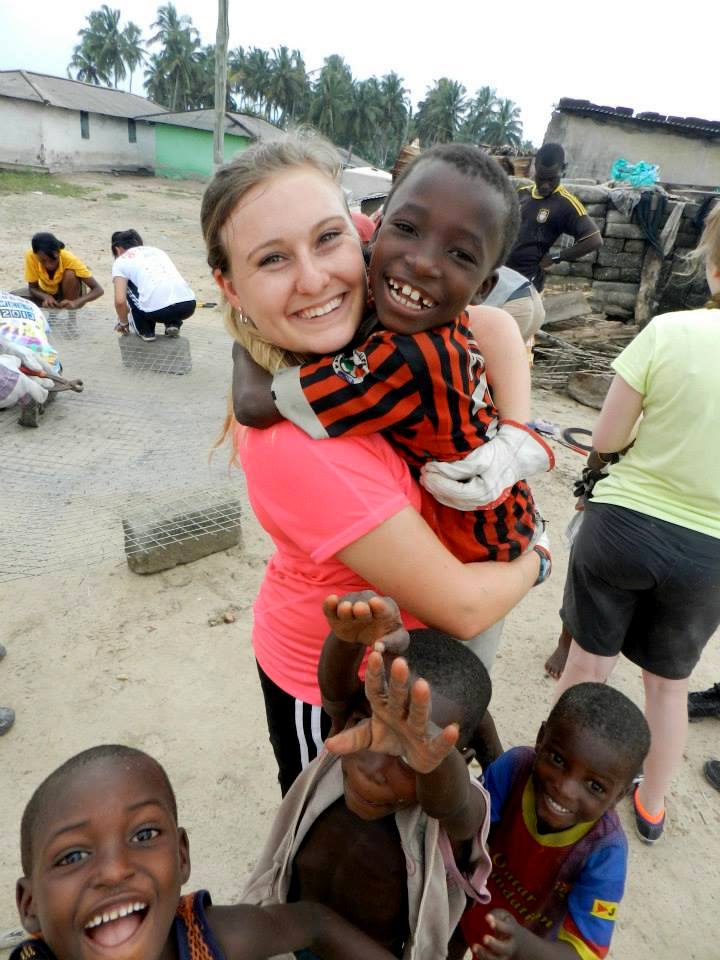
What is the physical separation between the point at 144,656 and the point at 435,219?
2375 millimetres

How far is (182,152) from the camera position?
29797 mm

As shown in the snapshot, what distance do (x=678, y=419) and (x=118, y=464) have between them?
3070 millimetres

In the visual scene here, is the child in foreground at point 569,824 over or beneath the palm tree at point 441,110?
beneath

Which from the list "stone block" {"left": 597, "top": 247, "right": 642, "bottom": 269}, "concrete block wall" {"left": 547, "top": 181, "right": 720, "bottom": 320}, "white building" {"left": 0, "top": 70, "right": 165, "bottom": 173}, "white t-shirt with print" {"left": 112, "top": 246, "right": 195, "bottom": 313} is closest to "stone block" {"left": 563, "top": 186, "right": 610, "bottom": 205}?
"concrete block wall" {"left": 547, "top": 181, "right": 720, "bottom": 320}

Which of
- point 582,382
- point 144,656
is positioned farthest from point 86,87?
point 144,656

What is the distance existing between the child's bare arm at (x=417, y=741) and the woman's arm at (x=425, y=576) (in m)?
0.20

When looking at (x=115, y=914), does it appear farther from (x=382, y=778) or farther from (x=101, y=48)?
(x=101, y=48)

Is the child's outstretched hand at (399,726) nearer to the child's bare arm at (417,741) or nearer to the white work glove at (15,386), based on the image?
the child's bare arm at (417,741)

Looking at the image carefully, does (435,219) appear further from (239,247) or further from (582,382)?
(582,382)

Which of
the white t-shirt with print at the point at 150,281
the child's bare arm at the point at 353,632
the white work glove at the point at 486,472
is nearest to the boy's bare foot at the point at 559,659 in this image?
the white work glove at the point at 486,472

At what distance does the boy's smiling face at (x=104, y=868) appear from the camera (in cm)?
91

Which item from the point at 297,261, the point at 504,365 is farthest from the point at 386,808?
the point at 297,261

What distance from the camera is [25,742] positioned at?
235 cm

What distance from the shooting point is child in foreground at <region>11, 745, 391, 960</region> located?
91 centimetres
